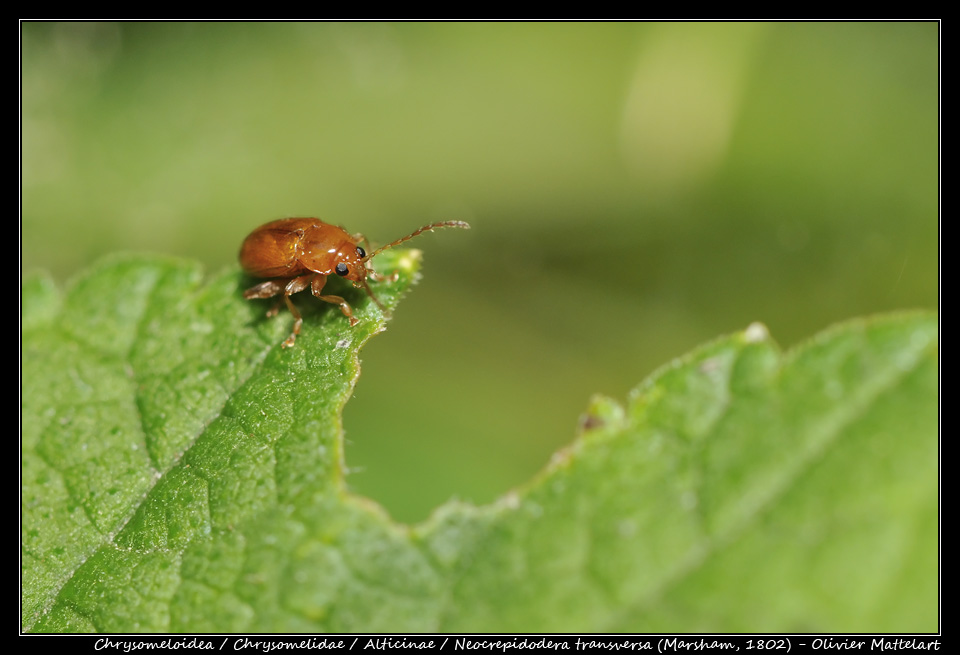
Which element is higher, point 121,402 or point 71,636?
point 121,402

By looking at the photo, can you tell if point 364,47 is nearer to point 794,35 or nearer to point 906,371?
point 794,35

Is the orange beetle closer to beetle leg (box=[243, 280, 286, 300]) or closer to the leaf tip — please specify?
beetle leg (box=[243, 280, 286, 300])

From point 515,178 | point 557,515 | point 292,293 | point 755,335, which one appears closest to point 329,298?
point 292,293

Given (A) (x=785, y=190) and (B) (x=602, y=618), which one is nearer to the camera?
(B) (x=602, y=618)

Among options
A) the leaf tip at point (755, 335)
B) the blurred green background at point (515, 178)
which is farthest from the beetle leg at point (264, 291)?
the leaf tip at point (755, 335)

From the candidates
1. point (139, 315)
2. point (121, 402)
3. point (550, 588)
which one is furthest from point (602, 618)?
point (139, 315)

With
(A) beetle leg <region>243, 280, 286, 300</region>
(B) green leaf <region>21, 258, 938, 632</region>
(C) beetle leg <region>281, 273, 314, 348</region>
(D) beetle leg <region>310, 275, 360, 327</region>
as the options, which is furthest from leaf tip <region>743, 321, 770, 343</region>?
(A) beetle leg <region>243, 280, 286, 300</region>
